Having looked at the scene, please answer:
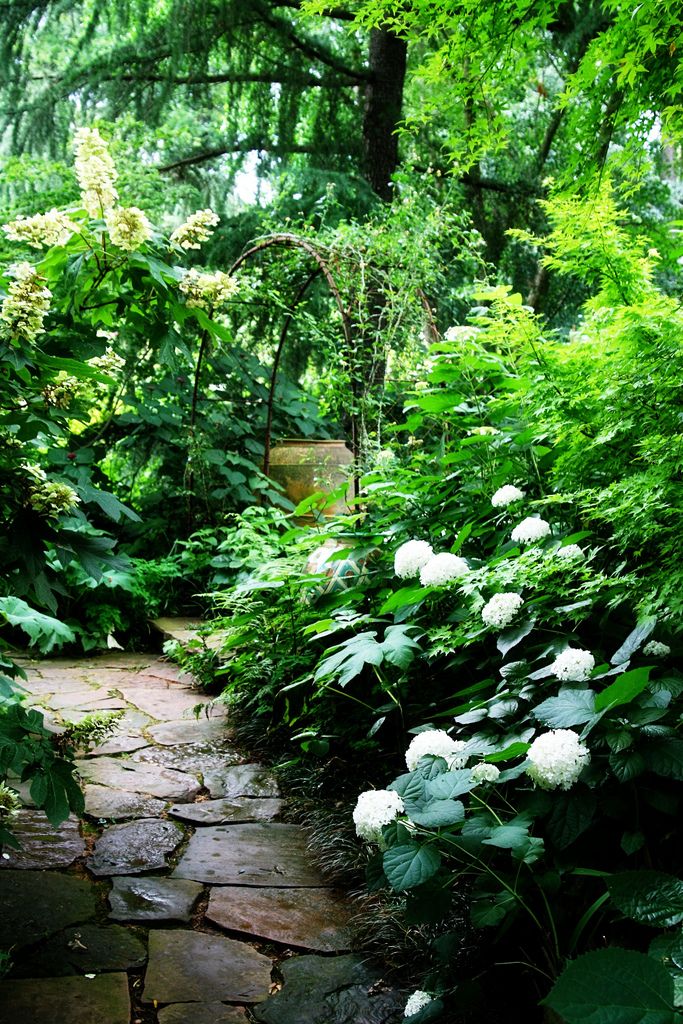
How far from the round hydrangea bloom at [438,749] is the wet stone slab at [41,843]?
1072 millimetres

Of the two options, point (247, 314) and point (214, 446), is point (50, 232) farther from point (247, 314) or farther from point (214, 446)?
point (247, 314)

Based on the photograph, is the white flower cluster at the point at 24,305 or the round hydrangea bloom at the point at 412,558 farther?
the round hydrangea bloom at the point at 412,558

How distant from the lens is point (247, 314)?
601 centimetres

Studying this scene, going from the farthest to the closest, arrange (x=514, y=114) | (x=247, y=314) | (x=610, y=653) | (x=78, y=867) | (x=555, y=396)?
(x=514, y=114), (x=247, y=314), (x=555, y=396), (x=78, y=867), (x=610, y=653)

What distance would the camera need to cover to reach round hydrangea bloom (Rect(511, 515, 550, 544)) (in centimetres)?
191

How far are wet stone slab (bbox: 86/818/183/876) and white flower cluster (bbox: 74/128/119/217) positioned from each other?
67.7 inches

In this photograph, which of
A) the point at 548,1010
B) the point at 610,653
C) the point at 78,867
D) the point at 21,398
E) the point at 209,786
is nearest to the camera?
→ the point at 548,1010

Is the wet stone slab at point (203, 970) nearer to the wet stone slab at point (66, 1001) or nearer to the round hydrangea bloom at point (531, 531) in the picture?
the wet stone slab at point (66, 1001)

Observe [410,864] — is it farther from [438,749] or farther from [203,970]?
[203,970]

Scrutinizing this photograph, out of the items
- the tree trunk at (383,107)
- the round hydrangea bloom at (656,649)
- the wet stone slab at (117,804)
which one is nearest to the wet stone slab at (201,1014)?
the wet stone slab at (117,804)

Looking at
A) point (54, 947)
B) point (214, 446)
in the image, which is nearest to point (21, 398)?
point (54, 947)

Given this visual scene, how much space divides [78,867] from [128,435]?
3.83 meters

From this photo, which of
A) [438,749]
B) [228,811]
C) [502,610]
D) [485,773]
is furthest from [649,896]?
[228,811]

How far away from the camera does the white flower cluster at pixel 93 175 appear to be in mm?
1981
